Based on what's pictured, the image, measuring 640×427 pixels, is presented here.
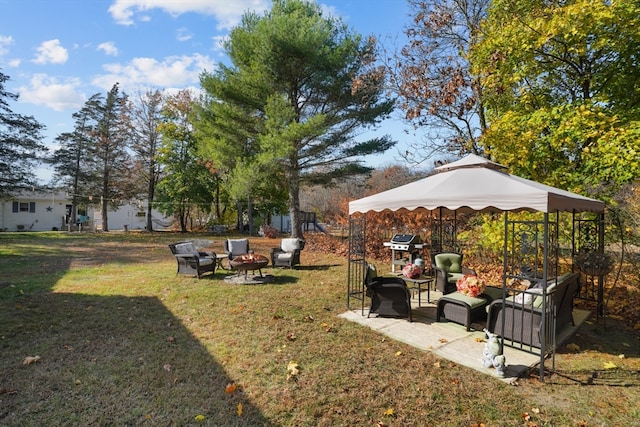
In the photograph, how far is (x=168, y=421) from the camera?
9.00ft

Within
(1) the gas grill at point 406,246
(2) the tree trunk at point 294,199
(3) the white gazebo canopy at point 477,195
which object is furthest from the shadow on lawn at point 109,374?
(2) the tree trunk at point 294,199

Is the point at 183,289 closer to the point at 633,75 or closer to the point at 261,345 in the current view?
the point at 261,345

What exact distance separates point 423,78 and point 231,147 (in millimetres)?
8785

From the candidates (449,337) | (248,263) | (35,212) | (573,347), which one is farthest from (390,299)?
(35,212)

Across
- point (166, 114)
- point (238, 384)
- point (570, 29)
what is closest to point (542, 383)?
point (238, 384)

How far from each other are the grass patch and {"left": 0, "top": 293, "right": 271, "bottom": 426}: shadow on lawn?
0.05ft

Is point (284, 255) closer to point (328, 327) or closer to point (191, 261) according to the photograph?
point (191, 261)

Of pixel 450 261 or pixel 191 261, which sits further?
pixel 191 261

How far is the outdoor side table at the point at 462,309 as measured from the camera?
16.1ft

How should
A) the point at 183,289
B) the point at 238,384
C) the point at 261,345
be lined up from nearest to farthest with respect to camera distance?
the point at 238,384
the point at 261,345
the point at 183,289

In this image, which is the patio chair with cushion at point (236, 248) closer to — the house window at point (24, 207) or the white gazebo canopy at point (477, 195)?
the white gazebo canopy at point (477, 195)

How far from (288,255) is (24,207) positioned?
32.0 metres

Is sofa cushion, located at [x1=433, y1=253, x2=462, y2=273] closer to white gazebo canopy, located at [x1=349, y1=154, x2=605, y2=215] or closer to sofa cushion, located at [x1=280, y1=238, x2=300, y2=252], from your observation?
white gazebo canopy, located at [x1=349, y1=154, x2=605, y2=215]

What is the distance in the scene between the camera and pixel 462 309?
196 inches
